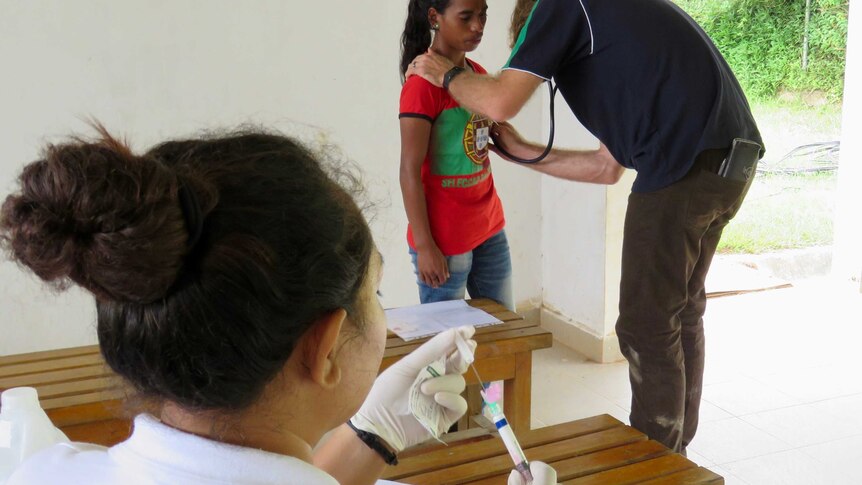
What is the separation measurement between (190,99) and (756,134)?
1998 millimetres

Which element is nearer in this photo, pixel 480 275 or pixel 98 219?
pixel 98 219

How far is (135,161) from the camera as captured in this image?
2.22 feet

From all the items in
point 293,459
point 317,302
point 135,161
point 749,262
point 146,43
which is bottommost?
point 749,262

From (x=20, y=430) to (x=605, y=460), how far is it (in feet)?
2.95

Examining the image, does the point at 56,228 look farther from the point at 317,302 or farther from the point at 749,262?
the point at 749,262

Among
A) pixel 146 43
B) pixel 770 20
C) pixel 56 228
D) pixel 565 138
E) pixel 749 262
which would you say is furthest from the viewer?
pixel 770 20

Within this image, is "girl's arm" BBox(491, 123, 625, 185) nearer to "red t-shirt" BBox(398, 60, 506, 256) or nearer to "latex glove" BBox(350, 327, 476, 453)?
"red t-shirt" BBox(398, 60, 506, 256)

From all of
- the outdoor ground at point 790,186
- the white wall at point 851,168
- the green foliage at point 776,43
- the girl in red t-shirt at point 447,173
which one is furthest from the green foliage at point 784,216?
the girl in red t-shirt at point 447,173

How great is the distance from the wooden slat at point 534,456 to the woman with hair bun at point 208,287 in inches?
18.7

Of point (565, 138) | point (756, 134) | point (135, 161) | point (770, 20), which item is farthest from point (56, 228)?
point (770, 20)

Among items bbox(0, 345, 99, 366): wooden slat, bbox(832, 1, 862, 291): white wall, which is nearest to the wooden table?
bbox(0, 345, 99, 366): wooden slat

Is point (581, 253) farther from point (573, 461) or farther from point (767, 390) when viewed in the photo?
point (573, 461)

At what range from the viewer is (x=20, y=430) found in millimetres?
1112

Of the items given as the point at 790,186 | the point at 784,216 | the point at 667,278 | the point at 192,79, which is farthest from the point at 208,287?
the point at 790,186
